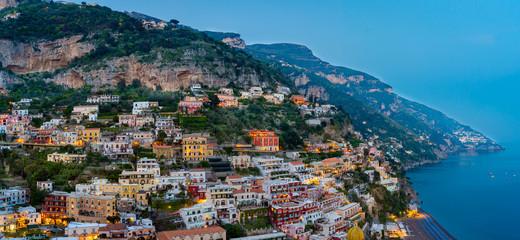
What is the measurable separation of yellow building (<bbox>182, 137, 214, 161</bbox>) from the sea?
1056 inches

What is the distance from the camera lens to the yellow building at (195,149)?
42.7 metres

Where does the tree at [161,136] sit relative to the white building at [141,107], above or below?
below

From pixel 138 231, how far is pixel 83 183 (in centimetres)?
869

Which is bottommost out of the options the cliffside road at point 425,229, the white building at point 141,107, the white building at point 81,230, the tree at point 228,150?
the cliffside road at point 425,229

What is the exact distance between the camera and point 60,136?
1746 inches

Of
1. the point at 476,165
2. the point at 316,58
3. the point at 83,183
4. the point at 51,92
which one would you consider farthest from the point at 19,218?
the point at 316,58

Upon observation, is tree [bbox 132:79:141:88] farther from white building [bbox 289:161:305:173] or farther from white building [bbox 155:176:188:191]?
white building [bbox 155:176:188:191]

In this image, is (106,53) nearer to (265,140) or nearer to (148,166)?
(265,140)

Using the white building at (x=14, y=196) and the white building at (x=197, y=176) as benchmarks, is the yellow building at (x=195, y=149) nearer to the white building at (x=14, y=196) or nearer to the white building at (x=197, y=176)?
the white building at (x=197, y=176)

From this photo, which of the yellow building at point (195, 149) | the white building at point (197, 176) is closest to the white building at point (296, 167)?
the yellow building at point (195, 149)

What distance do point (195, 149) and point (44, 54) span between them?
45417mm

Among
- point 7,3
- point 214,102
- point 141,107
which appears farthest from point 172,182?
point 7,3

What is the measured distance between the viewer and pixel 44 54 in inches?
2948

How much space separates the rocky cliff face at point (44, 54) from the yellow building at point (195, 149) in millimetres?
39299
